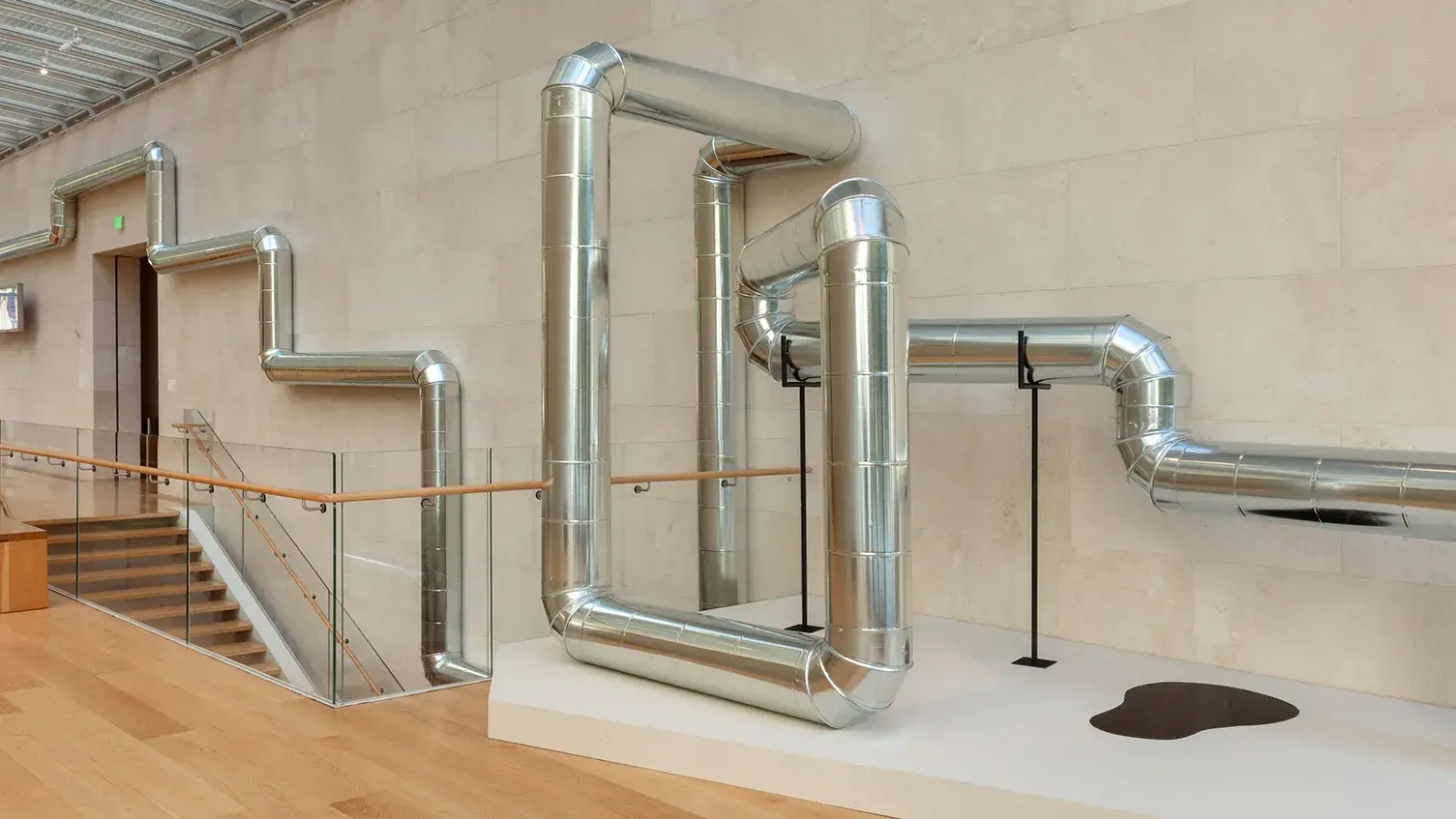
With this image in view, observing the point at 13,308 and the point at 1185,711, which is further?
the point at 13,308

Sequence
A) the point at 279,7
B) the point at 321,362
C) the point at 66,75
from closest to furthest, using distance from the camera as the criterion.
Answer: the point at 321,362 < the point at 279,7 < the point at 66,75

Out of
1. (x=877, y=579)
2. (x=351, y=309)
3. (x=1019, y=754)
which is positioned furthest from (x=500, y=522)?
(x=351, y=309)

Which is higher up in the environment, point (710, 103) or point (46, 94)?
point (46, 94)

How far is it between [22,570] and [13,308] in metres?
9.57

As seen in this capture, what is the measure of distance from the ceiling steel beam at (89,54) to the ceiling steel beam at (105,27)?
359 mm

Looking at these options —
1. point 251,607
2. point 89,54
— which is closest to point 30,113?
point 89,54

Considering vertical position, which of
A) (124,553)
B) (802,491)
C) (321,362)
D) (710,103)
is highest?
(710,103)

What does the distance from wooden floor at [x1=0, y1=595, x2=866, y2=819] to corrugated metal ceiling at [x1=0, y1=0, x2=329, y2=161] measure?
21.1 ft

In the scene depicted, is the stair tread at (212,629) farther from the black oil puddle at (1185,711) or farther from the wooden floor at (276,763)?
the black oil puddle at (1185,711)

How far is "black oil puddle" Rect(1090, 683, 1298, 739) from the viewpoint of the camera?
3.55 m

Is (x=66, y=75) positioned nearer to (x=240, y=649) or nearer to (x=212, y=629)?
(x=212, y=629)

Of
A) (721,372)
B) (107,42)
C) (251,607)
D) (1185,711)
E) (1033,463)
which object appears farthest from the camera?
(107,42)

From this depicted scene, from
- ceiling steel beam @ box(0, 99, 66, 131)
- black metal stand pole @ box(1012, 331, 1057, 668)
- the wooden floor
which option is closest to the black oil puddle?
black metal stand pole @ box(1012, 331, 1057, 668)

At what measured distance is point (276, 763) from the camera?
365 centimetres
